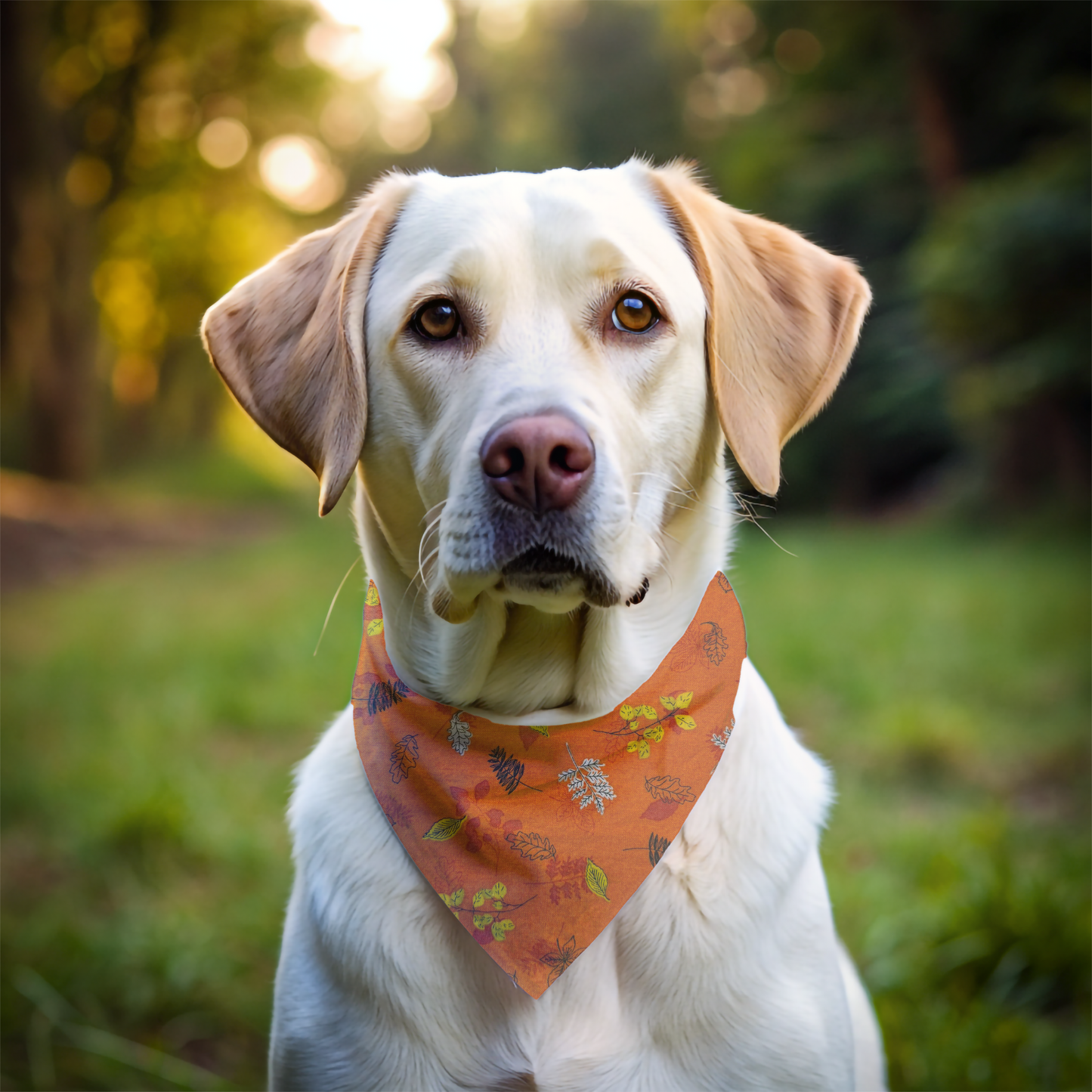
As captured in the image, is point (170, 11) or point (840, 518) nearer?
point (170, 11)

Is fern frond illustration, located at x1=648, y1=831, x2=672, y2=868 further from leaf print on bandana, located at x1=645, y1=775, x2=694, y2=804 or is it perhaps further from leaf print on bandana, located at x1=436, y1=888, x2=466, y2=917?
leaf print on bandana, located at x1=436, y1=888, x2=466, y2=917

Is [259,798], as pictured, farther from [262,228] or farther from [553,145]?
[262,228]

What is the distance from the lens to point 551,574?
1.61 m

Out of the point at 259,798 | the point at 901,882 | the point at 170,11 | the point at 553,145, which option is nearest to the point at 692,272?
the point at 901,882

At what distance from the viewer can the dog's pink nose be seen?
1476 millimetres

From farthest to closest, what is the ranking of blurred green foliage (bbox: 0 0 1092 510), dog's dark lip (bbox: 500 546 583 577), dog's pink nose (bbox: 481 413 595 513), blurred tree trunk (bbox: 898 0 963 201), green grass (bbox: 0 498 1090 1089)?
blurred tree trunk (bbox: 898 0 963 201) < blurred green foliage (bbox: 0 0 1092 510) < green grass (bbox: 0 498 1090 1089) < dog's dark lip (bbox: 500 546 583 577) < dog's pink nose (bbox: 481 413 595 513)

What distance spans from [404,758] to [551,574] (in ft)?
1.67

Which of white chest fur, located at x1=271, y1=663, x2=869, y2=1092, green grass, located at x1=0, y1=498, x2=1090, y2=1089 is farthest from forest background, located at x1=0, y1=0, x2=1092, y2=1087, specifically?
white chest fur, located at x1=271, y1=663, x2=869, y2=1092

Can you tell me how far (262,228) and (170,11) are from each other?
636 centimetres

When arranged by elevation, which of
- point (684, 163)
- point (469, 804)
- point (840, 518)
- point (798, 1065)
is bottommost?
point (840, 518)

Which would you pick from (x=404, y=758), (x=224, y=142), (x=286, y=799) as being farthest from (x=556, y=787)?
(x=224, y=142)

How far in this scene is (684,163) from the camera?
6.88 ft

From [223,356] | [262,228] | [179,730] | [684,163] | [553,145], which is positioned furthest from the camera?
[262,228]

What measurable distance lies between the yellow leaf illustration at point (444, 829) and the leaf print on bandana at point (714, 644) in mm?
560
